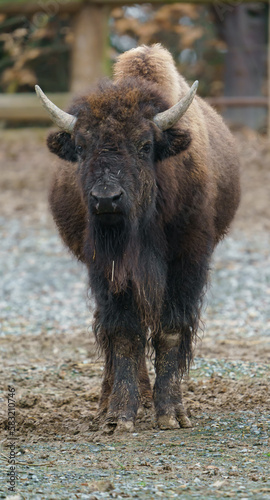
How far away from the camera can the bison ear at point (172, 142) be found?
546 centimetres

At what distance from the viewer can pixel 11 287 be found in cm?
1056

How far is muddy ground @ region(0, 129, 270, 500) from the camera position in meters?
4.27

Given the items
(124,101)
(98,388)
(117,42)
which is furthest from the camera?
(117,42)

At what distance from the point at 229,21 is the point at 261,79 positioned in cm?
157

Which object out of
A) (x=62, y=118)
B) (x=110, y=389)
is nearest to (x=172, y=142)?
(x=62, y=118)

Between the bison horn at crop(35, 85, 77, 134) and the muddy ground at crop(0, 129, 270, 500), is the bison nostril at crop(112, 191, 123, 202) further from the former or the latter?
the muddy ground at crop(0, 129, 270, 500)

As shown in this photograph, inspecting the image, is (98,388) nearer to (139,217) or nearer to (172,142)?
(139,217)

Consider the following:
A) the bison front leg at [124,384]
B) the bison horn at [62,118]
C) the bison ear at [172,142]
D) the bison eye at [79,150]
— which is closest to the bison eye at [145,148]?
the bison ear at [172,142]

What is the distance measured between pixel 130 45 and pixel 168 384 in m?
13.7

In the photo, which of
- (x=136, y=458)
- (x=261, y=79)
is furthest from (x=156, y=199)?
(x=261, y=79)

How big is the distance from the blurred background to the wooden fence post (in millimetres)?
18

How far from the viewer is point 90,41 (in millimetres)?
14945

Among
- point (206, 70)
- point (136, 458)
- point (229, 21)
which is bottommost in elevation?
point (206, 70)

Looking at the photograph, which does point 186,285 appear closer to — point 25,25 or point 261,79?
point 25,25
